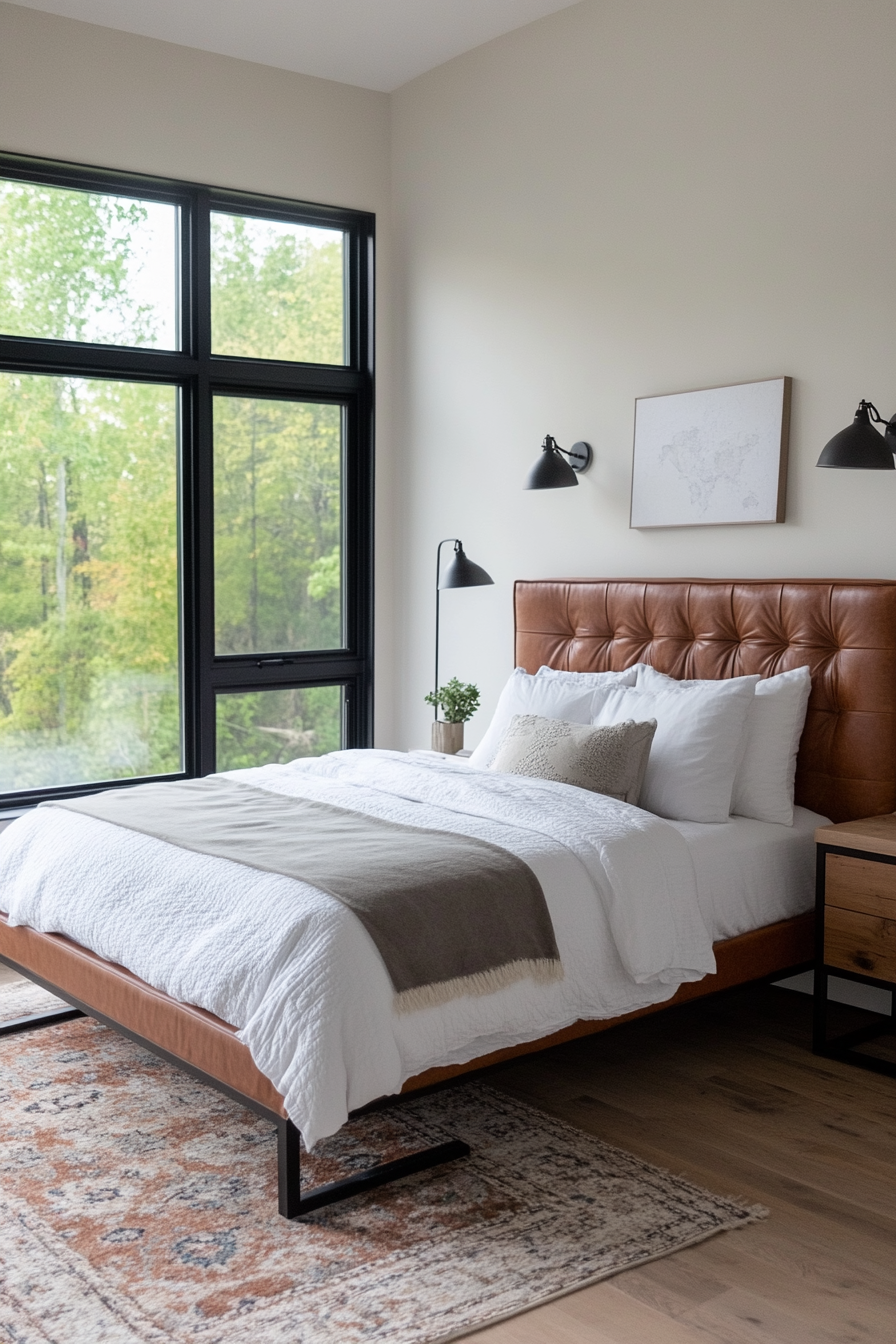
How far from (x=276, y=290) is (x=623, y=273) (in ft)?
5.13

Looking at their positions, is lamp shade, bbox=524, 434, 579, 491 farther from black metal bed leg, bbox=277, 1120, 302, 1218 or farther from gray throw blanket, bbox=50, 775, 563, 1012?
black metal bed leg, bbox=277, 1120, 302, 1218

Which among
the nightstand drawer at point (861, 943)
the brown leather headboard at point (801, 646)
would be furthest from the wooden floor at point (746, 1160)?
the brown leather headboard at point (801, 646)

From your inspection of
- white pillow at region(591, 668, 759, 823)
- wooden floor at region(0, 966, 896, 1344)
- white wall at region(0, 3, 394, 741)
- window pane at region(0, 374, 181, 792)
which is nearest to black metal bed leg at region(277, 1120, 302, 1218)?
wooden floor at region(0, 966, 896, 1344)

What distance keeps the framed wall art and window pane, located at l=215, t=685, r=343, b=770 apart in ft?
5.81

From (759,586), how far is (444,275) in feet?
7.17

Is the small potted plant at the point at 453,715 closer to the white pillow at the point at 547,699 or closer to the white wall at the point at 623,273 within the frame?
the white wall at the point at 623,273

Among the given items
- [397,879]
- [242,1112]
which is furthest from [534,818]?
[242,1112]

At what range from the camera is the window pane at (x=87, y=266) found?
4.58 metres

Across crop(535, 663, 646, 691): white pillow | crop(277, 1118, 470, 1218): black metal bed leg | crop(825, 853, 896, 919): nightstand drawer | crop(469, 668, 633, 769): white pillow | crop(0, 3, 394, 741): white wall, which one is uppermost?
crop(0, 3, 394, 741): white wall

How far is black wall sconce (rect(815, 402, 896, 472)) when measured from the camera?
11.1 feet

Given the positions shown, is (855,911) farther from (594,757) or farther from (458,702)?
(458,702)

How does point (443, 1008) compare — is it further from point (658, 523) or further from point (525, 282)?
point (525, 282)

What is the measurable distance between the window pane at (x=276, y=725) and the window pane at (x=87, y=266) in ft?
4.91

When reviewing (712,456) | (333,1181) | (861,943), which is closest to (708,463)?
(712,456)
